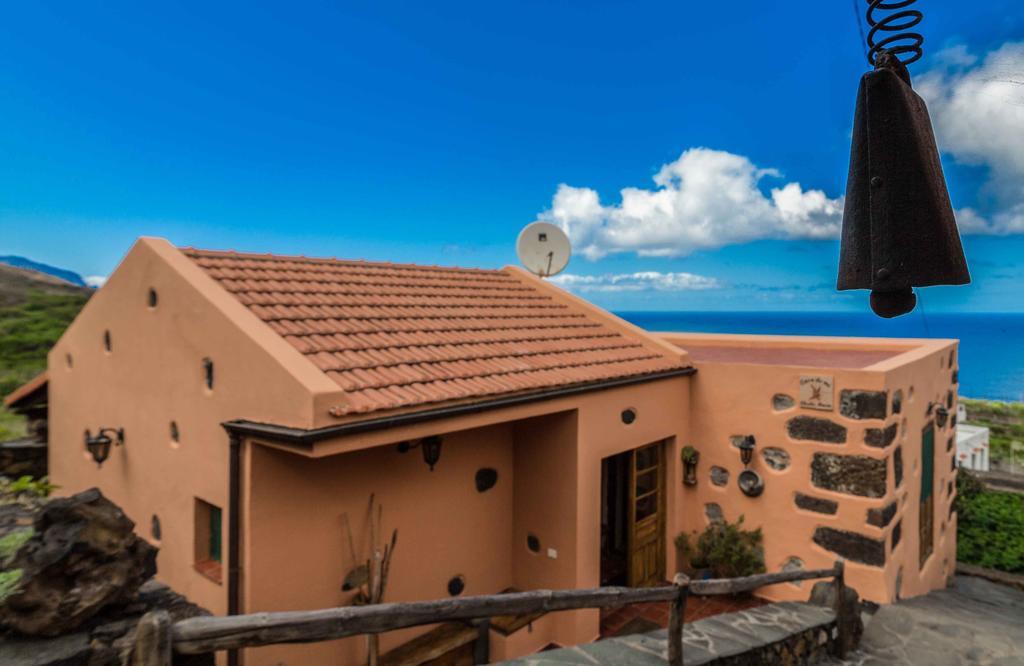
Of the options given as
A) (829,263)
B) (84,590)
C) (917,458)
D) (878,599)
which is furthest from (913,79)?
(917,458)

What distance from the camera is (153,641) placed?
2010 millimetres

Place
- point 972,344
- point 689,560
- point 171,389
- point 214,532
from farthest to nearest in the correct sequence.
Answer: point 972,344, point 689,560, point 171,389, point 214,532

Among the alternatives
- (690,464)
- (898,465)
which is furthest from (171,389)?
(898,465)

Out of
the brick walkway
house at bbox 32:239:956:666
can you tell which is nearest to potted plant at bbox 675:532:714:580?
house at bbox 32:239:956:666

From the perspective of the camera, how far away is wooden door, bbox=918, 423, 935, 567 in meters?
7.70

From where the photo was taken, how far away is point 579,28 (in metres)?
15.5

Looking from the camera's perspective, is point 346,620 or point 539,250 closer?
point 346,620

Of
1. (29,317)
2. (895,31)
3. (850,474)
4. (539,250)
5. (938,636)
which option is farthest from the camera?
(29,317)

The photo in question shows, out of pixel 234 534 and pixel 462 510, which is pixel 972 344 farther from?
pixel 234 534

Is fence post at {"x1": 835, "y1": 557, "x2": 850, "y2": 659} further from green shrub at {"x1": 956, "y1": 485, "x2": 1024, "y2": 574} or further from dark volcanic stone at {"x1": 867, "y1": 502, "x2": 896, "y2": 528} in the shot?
green shrub at {"x1": 956, "y1": 485, "x2": 1024, "y2": 574}

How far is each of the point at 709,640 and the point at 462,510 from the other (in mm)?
2698

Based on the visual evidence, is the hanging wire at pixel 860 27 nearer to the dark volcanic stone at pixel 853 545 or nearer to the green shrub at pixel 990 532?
the dark volcanic stone at pixel 853 545

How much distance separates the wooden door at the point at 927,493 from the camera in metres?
7.70

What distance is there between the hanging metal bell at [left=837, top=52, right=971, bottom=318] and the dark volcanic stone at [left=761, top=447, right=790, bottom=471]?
5.55 m
